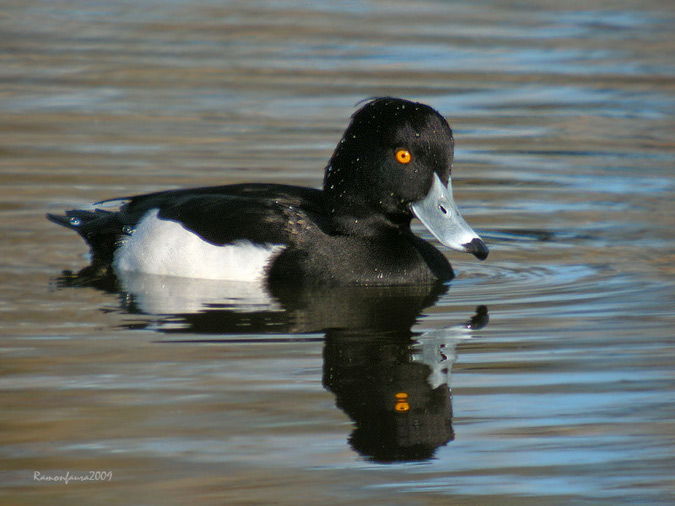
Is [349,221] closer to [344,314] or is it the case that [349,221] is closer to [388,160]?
[388,160]

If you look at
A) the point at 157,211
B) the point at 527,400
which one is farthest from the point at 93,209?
the point at 527,400

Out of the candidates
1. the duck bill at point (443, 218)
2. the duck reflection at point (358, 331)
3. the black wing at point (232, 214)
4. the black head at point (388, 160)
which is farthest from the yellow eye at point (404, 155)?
the duck reflection at point (358, 331)

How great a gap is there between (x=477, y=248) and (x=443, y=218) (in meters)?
0.31

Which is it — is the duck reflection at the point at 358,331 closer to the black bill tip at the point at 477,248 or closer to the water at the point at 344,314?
the water at the point at 344,314

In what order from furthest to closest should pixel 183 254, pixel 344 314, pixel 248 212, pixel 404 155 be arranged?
1. pixel 183 254
2. pixel 248 212
3. pixel 404 155
4. pixel 344 314

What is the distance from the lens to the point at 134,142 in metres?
10.5

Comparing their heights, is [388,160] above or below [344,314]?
above

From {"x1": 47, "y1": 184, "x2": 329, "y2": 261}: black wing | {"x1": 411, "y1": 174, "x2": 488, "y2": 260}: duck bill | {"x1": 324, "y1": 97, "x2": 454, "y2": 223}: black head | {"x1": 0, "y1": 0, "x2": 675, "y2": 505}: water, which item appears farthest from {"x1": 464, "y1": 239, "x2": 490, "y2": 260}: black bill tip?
{"x1": 47, "y1": 184, "x2": 329, "y2": 261}: black wing

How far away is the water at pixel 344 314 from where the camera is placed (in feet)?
15.0

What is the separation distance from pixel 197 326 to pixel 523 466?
6.97ft

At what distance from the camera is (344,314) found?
6465 millimetres

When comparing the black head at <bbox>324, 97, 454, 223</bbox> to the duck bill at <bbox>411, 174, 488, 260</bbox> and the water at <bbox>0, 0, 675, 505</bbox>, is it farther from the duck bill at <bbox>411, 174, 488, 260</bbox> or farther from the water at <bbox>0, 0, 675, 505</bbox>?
the water at <bbox>0, 0, 675, 505</bbox>

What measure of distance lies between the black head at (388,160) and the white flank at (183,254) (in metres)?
0.51

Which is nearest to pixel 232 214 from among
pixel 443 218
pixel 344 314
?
pixel 344 314
